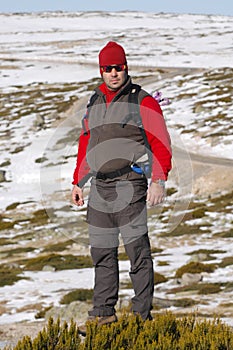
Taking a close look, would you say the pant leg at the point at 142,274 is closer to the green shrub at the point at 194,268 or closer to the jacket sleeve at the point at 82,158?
the jacket sleeve at the point at 82,158

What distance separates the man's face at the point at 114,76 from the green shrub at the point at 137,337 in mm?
1785

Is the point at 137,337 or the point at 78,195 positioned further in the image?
the point at 78,195

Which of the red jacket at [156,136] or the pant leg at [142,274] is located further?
the pant leg at [142,274]

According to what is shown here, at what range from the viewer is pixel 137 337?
4.77 metres

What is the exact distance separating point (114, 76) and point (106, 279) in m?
1.64

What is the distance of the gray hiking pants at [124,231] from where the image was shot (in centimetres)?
553

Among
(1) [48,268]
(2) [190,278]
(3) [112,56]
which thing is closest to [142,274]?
(3) [112,56]

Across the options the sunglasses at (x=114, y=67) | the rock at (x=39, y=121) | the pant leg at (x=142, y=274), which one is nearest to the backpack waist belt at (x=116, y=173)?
the pant leg at (x=142, y=274)

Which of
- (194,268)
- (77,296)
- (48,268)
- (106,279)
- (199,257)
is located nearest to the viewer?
(106,279)

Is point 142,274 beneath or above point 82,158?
beneath

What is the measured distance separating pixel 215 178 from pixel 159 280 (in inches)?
645

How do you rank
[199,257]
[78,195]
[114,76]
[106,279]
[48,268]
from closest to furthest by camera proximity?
1. [114,76]
2. [106,279]
3. [78,195]
4. [199,257]
5. [48,268]

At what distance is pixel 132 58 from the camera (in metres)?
104

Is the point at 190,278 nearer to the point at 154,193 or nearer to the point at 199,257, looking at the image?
the point at 199,257
